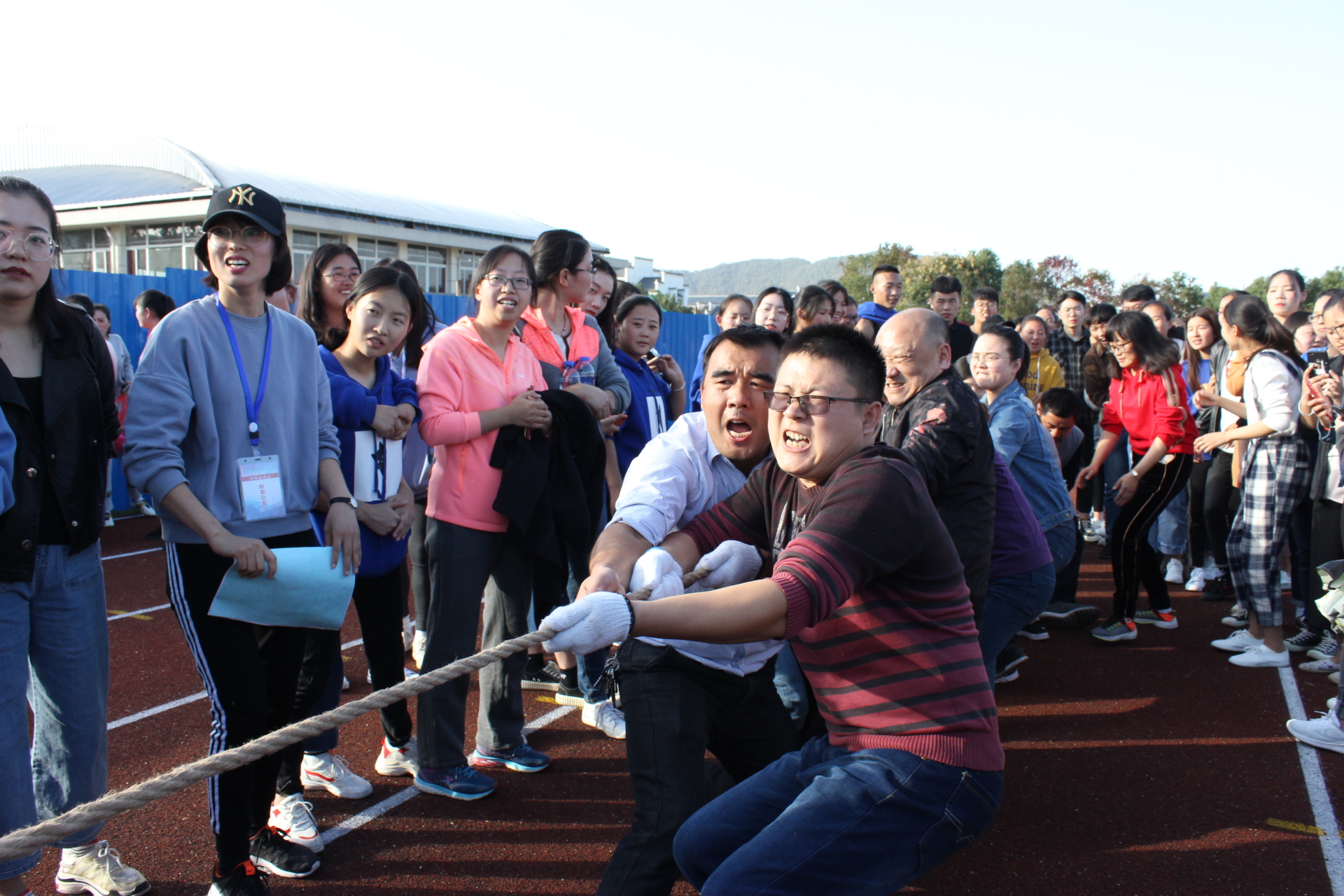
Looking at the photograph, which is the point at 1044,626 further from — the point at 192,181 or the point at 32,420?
the point at 192,181

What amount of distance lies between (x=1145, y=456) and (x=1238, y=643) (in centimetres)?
130

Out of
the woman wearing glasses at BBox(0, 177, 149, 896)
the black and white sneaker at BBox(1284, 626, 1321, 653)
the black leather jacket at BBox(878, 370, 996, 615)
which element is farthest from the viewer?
the black and white sneaker at BBox(1284, 626, 1321, 653)

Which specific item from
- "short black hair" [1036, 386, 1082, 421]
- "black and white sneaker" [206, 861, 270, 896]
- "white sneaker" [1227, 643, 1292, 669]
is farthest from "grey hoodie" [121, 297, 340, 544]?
"short black hair" [1036, 386, 1082, 421]

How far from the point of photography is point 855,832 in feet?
5.87

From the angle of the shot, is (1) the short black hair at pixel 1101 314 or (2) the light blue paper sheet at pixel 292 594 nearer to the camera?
(2) the light blue paper sheet at pixel 292 594

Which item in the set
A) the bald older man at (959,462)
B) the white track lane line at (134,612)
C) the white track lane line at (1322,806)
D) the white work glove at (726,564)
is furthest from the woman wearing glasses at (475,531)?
the white track lane line at (134,612)

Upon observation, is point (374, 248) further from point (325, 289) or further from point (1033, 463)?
point (1033, 463)

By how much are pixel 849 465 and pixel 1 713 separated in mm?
2166

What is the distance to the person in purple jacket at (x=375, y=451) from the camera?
126 inches

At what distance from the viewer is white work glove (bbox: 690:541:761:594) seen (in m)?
2.25

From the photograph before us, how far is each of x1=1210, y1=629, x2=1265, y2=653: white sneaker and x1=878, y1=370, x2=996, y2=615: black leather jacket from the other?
3206 millimetres

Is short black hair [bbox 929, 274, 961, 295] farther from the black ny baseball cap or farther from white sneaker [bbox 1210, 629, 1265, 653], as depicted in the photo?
the black ny baseball cap

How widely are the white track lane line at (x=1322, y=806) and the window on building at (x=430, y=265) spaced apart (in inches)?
1406

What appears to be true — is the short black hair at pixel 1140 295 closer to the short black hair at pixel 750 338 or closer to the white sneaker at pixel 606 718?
the white sneaker at pixel 606 718
